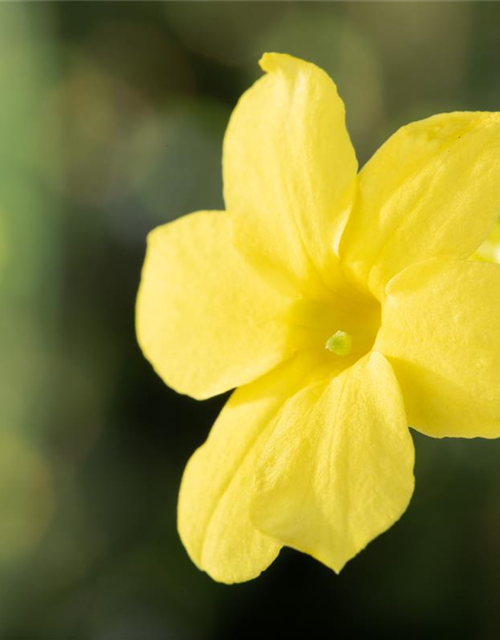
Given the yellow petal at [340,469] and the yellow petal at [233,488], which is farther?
the yellow petal at [233,488]

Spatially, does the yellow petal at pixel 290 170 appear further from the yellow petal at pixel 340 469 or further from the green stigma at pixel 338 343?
the yellow petal at pixel 340 469

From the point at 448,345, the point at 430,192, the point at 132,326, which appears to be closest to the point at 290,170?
the point at 430,192

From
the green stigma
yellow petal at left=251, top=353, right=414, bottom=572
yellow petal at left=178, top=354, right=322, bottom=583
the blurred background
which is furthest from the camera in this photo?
the blurred background

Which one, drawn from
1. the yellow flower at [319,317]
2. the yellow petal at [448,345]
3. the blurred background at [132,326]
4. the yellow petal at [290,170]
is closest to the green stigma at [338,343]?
the yellow flower at [319,317]

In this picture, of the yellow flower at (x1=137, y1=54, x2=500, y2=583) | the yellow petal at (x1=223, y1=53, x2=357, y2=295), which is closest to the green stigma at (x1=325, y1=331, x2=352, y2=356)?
the yellow flower at (x1=137, y1=54, x2=500, y2=583)

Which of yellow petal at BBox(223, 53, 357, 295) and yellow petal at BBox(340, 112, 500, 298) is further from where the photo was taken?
yellow petal at BBox(223, 53, 357, 295)

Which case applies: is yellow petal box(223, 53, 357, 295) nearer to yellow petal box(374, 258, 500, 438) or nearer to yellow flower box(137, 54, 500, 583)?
yellow flower box(137, 54, 500, 583)

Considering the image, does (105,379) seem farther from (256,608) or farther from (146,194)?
(256,608)
